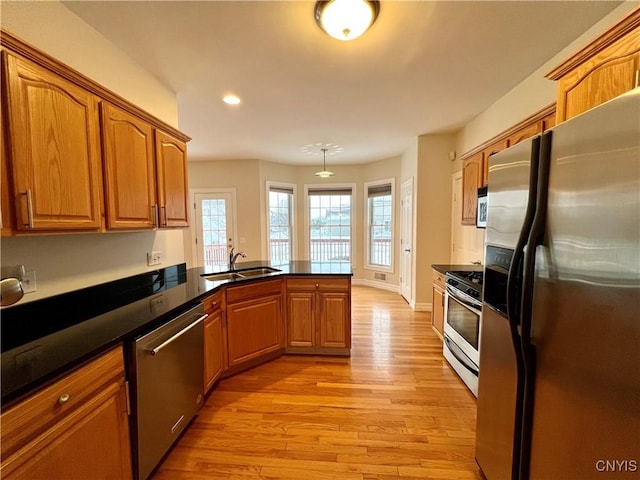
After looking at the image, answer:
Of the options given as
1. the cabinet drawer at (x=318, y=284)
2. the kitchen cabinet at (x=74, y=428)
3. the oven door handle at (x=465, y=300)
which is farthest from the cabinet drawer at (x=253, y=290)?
the oven door handle at (x=465, y=300)

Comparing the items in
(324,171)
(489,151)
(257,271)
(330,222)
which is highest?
(324,171)

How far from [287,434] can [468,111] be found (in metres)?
3.81

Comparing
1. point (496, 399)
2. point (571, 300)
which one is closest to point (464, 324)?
point (496, 399)

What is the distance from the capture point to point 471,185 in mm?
2955

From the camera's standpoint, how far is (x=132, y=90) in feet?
7.11

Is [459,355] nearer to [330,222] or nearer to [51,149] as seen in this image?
[51,149]

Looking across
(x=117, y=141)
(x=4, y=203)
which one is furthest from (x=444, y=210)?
(x=4, y=203)

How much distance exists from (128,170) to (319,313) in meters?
2.07

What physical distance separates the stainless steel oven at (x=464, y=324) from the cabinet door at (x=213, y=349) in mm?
2072

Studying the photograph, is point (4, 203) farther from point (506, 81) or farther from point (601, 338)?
point (506, 81)

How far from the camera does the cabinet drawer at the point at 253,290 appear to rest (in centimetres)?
242

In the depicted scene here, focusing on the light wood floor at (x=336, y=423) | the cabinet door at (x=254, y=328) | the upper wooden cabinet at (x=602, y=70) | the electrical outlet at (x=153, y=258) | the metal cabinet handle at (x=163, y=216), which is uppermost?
the upper wooden cabinet at (x=602, y=70)

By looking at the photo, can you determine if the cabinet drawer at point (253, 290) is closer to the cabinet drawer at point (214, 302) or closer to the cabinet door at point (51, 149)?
the cabinet drawer at point (214, 302)

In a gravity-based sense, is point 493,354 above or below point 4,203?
below
